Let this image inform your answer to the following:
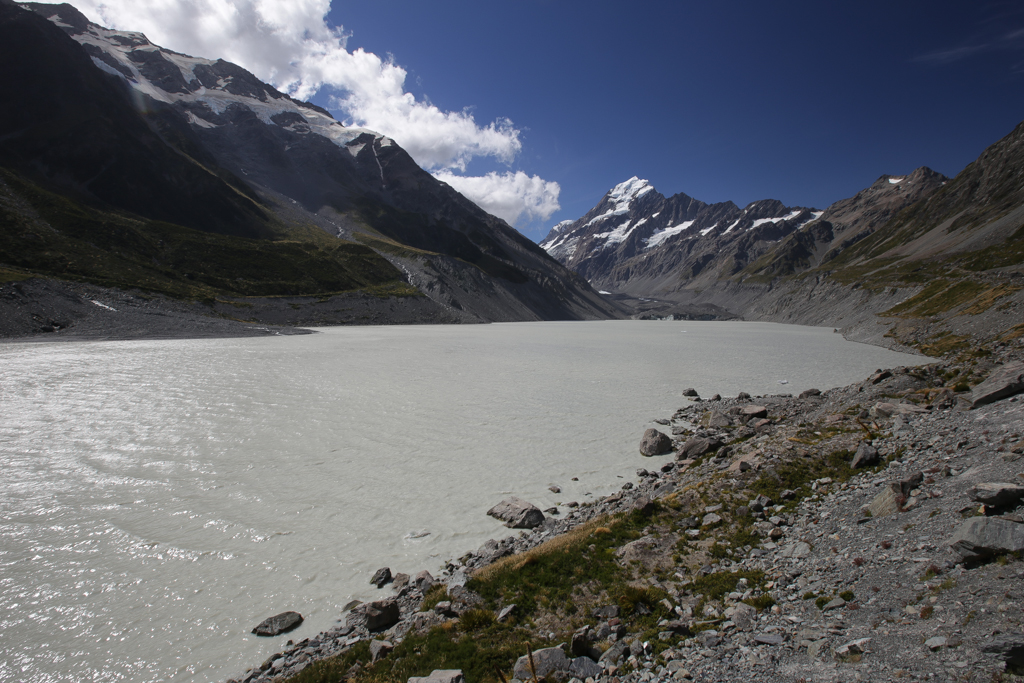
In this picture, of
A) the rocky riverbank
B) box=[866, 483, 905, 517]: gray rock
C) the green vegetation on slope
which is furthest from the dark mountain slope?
box=[866, 483, 905, 517]: gray rock

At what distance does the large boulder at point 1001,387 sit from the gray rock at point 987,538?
34.2 feet

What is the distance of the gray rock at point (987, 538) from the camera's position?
6891 mm

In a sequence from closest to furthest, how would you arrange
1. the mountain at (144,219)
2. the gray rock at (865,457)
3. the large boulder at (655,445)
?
the gray rock at (865,457) → the large boulder at (655,445) → the mountain at (144,219)

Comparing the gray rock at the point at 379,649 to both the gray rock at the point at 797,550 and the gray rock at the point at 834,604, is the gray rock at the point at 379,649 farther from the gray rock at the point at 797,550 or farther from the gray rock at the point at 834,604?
the gray rock at the point at 797,550

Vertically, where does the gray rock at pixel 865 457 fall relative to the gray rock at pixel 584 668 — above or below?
above

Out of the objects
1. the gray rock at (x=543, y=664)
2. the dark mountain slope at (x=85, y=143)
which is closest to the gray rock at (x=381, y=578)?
the gray rock at (x=543, y=664)

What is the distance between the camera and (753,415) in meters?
22.2

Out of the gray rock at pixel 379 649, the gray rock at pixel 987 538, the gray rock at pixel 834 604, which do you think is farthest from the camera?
the gray rock at pixel 379 649

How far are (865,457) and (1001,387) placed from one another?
19.7 ft

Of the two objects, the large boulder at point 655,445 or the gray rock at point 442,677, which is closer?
the gray rock at point 442,677

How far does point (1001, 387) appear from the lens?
47.3ft

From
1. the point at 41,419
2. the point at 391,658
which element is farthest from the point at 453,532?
the point at 41,419

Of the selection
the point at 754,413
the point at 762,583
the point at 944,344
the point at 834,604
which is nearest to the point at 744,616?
the point at 762,583

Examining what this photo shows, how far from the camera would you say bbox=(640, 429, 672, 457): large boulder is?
65.0 feet
